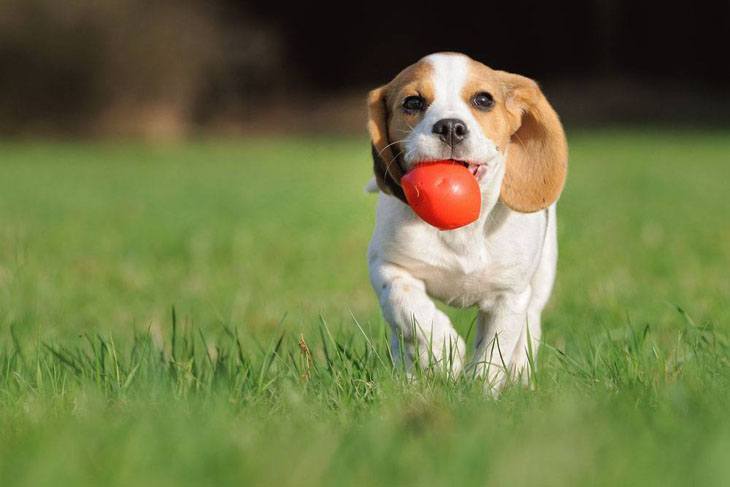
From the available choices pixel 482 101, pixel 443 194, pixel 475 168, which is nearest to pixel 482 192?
pixel 475 168

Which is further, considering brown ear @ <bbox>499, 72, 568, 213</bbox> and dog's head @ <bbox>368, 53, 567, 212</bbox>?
brown ear @ <bbox>499, 72, 568, 213</bbox>

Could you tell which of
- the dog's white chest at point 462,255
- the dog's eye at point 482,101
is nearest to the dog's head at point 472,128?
the dog's eye at point 482,101

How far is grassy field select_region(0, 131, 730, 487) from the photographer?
6.82 ft

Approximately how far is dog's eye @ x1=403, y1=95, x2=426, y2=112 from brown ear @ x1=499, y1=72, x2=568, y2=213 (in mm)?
294

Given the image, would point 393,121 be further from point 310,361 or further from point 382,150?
point 310,361

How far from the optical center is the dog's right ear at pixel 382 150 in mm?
3461

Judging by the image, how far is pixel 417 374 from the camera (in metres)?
3.03

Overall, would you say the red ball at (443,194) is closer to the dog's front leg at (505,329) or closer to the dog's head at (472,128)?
the dog's head at (472,128)

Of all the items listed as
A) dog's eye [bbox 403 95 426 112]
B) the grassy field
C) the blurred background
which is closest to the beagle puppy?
dog's eye [bbox 403 95 426 112]

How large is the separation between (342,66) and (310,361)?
22.0m

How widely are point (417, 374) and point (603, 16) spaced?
22.7 metres

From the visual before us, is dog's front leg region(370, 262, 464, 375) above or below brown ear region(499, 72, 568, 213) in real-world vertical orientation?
below

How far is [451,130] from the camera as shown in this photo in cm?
326

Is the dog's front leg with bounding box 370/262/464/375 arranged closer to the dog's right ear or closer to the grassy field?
the grassy field
